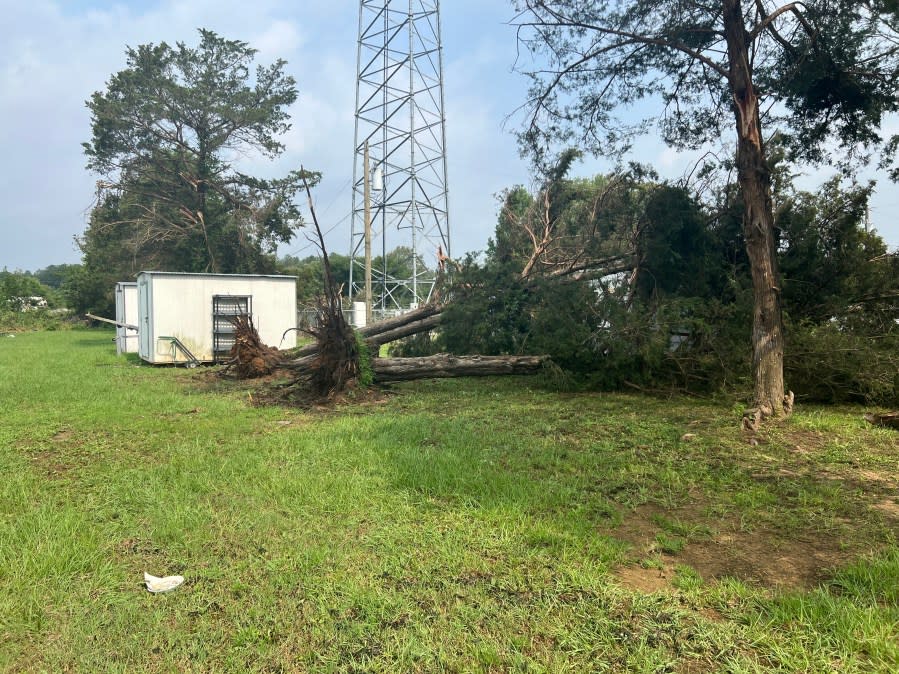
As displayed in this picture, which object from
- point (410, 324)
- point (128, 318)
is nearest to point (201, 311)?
point (128, 318)

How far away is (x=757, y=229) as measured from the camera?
6.83 metres

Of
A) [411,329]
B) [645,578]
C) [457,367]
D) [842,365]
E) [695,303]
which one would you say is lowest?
[645,578]

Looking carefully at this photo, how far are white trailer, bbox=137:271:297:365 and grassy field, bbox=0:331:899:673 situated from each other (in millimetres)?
7593

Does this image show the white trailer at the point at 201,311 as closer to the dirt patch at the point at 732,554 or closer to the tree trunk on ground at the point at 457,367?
the tree trunk on ground at the point at 457,367

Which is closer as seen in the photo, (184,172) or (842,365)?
(842,365)

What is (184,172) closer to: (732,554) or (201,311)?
(201,311)

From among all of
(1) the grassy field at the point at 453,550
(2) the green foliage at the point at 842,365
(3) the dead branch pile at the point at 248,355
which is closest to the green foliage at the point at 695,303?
(2) the green foliage at the point at 842,365

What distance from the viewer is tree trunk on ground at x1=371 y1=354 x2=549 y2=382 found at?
9.46 m

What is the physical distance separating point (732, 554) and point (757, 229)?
5041mm

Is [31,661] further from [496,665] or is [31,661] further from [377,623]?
[496,665]

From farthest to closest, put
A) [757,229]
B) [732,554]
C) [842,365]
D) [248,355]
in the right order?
[248,355], [842,365], [757,229], [732,554]

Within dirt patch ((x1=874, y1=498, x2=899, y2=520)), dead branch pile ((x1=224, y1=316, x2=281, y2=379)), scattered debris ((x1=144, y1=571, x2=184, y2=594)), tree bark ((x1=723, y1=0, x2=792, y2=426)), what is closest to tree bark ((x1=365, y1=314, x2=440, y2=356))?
dead branch pile ((x1=224, y1=316, x2=281, y2=379))

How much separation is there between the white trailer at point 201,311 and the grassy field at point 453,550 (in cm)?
759

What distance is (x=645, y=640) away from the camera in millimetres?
2318
